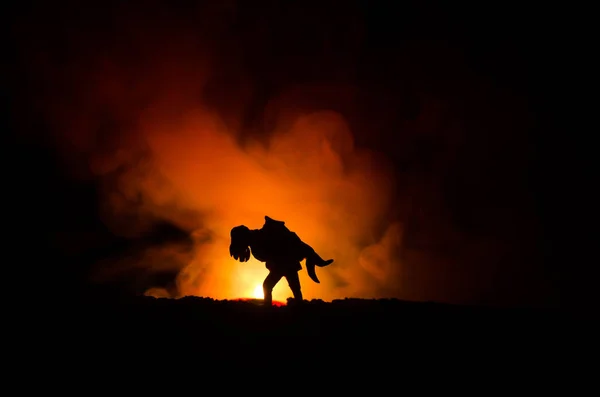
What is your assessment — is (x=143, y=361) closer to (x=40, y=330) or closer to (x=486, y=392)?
(x=40, y=330)

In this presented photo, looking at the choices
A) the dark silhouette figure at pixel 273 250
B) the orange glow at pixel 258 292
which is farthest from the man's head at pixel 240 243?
the orange glow at pixel 258 292

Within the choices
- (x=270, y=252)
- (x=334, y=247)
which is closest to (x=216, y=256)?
(x=334, y=247)

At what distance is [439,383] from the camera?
4.64m

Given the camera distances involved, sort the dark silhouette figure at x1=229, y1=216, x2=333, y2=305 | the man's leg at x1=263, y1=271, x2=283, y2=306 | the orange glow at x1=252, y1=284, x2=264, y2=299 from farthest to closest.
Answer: the orange glow at x1=252, y1=284, x2=264, y2=299
the dark silhouette figure at x1=229, y1=216, x2=333, y2=305
the man's leg at x1=263, y1=271, x2=283, y2=306

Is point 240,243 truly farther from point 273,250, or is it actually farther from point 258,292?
point 258,292

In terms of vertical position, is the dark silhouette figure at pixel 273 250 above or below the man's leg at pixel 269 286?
above

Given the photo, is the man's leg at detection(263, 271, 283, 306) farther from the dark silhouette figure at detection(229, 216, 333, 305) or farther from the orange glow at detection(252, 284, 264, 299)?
the orange glow at detection(252, 284, 264, 299)

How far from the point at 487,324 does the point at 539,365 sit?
1157mm

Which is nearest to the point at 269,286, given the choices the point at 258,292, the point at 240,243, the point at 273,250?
the point at 273,250

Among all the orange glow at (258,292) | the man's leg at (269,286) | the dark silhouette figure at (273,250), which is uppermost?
the orange glow at (258,292)

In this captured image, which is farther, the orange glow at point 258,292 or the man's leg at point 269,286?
the orange glow at point 258,292

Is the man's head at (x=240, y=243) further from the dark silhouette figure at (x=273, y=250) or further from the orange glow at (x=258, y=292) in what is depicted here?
the orange glow at (x=258, y=292)

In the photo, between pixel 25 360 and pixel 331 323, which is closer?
pixel 25 360

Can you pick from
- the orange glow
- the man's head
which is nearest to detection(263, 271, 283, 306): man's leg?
the man's head
